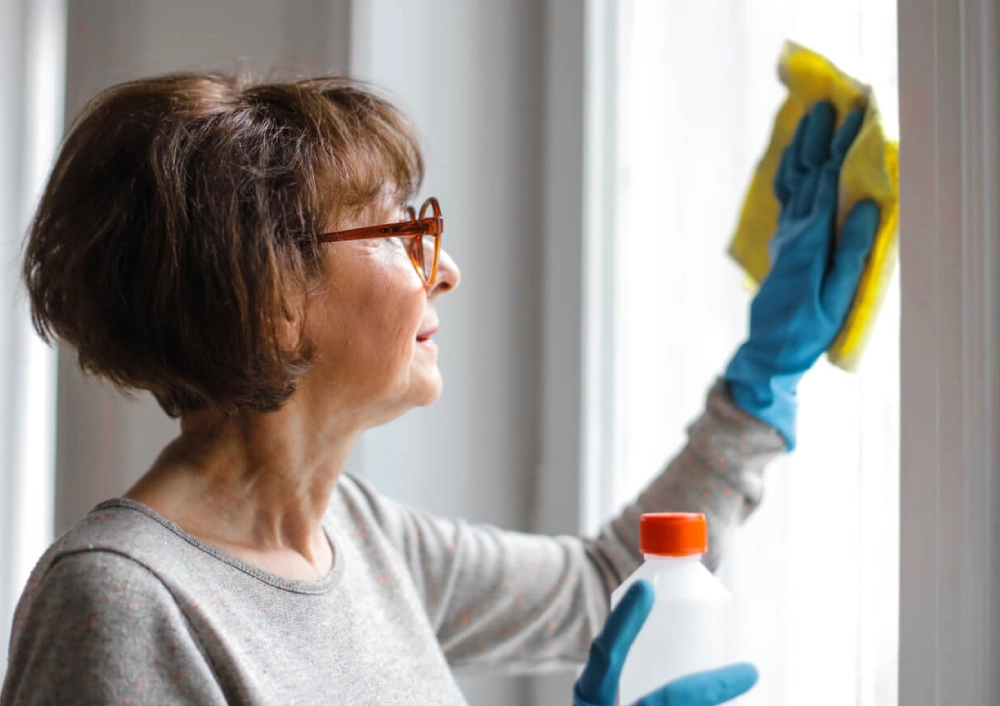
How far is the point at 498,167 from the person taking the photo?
132cm

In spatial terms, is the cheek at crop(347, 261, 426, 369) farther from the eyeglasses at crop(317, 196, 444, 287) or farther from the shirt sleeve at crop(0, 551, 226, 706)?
the shirt sleeve at crop(0, 551, 226, 706)

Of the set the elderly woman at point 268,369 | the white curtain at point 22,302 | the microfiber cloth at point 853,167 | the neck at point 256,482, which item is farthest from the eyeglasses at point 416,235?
the white curtain at point 22,302

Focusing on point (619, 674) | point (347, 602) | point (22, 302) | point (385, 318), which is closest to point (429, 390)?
point (385, 318)

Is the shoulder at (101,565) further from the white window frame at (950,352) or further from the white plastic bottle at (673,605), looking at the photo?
the white window frame at (950,352)

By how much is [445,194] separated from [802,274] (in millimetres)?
565

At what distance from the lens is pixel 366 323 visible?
823mm

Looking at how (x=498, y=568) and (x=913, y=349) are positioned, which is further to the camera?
(x=498, y=568)

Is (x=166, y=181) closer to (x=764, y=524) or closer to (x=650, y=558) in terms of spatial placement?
(x=650, y=558)

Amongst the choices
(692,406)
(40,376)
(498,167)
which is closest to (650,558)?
(692,406)

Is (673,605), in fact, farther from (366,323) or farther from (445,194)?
(445,194)

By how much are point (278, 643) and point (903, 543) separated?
53 cm

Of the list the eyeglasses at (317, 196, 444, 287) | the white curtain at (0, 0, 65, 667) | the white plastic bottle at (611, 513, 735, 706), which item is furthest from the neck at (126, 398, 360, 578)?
the white curtain at (0, 0, 65, 667)

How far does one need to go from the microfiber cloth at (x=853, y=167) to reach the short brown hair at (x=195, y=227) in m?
0.42

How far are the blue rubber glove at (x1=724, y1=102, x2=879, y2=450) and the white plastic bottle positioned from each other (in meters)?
0.23
